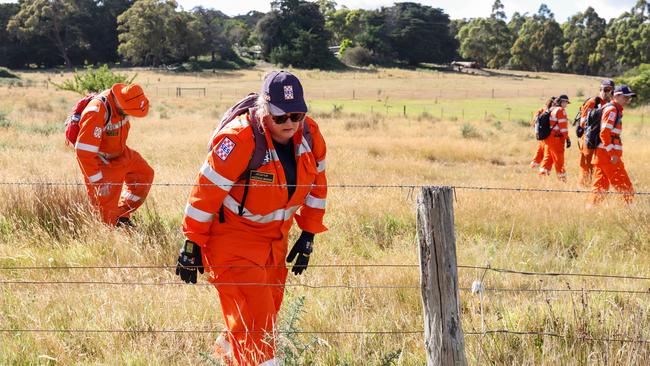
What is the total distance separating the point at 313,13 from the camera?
278 ft

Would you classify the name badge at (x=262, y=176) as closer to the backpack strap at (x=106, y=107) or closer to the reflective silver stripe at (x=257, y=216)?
the reflective silver stripe at (x=257, y=216)

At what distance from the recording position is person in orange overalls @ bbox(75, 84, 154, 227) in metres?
5.82

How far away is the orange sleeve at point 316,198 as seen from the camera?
3654 mm

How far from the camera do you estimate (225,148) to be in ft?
10.5

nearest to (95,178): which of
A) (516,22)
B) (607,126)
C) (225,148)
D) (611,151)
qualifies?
(225,148)

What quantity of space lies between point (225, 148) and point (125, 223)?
329 cm

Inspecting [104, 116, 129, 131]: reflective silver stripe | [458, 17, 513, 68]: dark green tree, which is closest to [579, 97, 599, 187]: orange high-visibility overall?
[104, 116, 129, 131]: reflective silver stripe

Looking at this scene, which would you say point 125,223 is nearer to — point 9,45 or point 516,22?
point 9,45

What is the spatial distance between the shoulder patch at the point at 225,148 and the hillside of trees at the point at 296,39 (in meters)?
73.5

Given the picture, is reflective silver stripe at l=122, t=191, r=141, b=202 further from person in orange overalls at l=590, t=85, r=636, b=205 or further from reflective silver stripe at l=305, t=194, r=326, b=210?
person in orange overalls at l=590, t=85, r=636, b=205

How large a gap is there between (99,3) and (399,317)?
87822mm

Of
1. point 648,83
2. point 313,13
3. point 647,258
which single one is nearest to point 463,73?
point 313,13

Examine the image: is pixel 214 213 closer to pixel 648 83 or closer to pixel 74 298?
pixel 74 298

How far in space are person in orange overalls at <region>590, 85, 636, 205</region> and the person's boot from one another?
5.66 m
